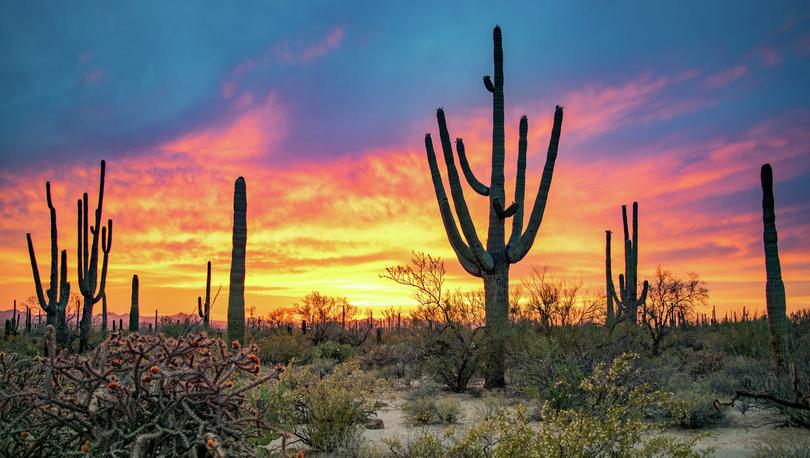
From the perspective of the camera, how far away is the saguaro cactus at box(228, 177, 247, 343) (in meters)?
12.7

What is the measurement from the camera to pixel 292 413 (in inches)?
319

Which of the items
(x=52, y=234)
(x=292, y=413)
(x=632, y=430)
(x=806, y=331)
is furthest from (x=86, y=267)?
(x=806, y=331)

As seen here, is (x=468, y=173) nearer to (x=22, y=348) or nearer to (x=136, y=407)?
(x=136, y=407)

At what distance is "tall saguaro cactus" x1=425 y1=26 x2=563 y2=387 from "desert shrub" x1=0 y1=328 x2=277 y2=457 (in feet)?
36.1

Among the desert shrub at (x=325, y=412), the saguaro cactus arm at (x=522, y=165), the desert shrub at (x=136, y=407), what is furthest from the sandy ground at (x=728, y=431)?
the saguaro cactus arm at (x=522, y=165)

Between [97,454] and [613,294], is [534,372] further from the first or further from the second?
[613,294]

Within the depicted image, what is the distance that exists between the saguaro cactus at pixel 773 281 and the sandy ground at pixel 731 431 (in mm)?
3525

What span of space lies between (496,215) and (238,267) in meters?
6.25

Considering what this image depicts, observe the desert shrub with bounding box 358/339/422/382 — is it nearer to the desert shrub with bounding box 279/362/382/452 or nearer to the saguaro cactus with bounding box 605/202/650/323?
the desert shrub with bounding box 279/362/382/452

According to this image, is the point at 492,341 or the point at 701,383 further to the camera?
the point at 492,341

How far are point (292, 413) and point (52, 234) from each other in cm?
1927

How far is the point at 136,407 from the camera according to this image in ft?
10.6

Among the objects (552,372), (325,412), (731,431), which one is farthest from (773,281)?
(325,412)

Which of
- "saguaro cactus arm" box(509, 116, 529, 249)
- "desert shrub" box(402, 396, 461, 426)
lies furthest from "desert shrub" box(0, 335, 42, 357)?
"saguaro cactus arm" box(509, 116, 529, 249)
